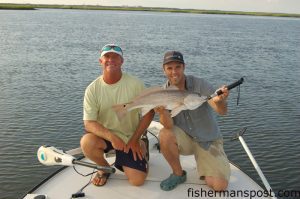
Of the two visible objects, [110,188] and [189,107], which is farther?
[110,188]

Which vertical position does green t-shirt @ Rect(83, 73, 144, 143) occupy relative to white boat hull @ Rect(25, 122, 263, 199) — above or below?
above

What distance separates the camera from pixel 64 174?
582cm

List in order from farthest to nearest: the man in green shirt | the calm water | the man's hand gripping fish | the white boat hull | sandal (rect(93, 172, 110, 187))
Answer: the calm water < sandal (rect(93, 172, 110, 187)) < the man in green shirt < the white boat hull < the man's hand gripping fish

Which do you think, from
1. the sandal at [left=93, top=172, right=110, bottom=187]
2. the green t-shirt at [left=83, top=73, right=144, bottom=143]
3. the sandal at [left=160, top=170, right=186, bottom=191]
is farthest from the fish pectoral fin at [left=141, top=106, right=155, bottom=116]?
the sandal at [left=93, top=172, right=110, bottom=187]

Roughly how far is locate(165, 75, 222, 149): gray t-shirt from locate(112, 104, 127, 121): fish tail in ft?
3.17

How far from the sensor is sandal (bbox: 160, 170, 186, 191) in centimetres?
528

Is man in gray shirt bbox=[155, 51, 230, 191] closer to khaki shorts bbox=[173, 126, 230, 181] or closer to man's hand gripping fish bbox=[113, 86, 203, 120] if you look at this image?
khaki shorts bbox=[173, 126, 230, 181]

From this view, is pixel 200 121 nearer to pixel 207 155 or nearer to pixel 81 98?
pixel 207 155

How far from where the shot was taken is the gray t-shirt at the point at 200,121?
5.36 meters

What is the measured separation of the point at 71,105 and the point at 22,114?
1.77 metres

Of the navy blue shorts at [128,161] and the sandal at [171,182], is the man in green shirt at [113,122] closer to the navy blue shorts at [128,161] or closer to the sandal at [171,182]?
the navy blue shorts at [128,161]

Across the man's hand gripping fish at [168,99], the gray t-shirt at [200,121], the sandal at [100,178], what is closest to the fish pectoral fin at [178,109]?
the man's hand gripping fish at [168,99]

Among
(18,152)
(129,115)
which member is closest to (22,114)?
(18,152)

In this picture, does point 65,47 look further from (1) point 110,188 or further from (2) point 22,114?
(1) point 110,188
